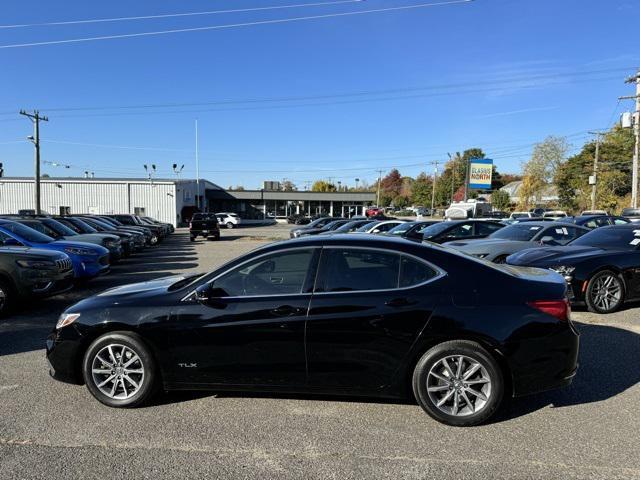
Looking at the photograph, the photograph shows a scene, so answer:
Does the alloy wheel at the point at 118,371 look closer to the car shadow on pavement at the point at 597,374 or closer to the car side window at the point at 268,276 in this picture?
the car side window at the point at 268,276

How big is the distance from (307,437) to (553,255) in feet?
19.5

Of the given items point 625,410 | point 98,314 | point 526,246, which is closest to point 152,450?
point 98,314

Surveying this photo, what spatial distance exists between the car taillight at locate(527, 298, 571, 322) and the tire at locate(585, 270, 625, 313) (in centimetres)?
417

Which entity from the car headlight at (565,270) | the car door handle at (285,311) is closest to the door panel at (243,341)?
the car door handle at (285,311)

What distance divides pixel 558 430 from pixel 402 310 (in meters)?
1.53

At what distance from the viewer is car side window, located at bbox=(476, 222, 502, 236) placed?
46.1 feet

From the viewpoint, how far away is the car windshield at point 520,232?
439 inches

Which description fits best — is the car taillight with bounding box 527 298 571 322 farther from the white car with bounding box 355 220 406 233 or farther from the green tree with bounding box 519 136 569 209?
the green tree with bounding box 519 136 569 209

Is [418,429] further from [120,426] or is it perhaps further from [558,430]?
[120,426]

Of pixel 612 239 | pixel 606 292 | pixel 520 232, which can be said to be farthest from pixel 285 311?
pixel 520 232

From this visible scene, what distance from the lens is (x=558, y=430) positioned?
3816mm

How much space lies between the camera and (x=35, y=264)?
8094 millimetres

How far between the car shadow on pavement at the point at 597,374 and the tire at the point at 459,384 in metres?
0.26

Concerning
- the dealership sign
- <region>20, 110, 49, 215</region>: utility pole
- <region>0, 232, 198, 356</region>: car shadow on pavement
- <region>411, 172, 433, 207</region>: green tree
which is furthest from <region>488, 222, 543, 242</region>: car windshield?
<region>411, 172, 433, 207</region>: green tree
